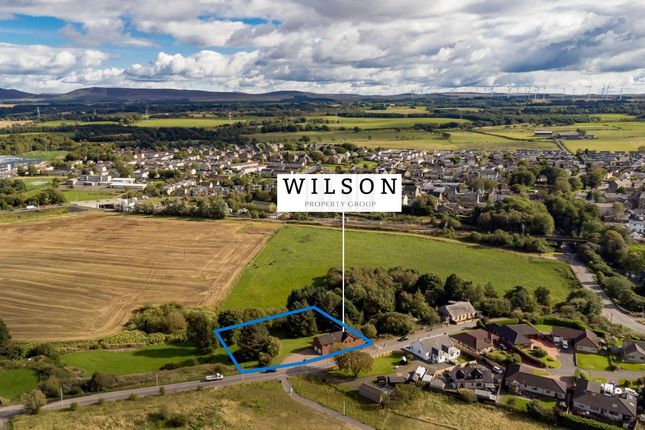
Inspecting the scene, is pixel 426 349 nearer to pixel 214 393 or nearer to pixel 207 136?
pixel 214 393

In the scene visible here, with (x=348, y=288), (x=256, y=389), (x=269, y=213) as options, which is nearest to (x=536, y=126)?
(x=269, y=213)

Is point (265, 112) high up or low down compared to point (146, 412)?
up

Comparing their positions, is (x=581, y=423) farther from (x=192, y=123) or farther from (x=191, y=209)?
(x=192, y=123)

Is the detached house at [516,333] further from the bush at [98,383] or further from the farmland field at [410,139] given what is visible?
the farmland field at [410,139]

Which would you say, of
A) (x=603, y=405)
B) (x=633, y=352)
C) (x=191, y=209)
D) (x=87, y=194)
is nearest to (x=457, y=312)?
(x=633, y=352)

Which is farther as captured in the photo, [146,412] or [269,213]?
[269,213]

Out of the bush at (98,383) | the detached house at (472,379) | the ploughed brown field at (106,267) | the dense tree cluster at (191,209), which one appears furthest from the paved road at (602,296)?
the dense tree cluster at (191,209)
